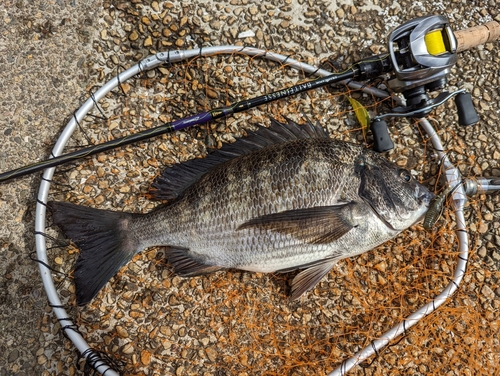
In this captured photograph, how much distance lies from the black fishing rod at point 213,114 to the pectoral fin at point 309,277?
1.15 meters

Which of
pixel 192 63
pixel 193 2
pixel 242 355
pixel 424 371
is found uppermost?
pixel 193 2

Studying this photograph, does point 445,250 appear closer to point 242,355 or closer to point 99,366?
point 242,355

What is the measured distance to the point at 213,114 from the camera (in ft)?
8.47

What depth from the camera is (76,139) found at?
278 cm

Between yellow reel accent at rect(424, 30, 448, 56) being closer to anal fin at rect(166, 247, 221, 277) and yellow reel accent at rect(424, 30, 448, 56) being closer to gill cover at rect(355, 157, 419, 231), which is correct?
gill cover at rect(355, 157, 419, 231)

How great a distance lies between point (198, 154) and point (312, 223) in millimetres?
994

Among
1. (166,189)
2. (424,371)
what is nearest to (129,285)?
(166,189)

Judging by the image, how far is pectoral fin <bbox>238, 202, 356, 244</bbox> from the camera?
2318 mm

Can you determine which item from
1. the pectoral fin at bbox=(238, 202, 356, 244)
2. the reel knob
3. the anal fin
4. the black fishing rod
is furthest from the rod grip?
the anal fin

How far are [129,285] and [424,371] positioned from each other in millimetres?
2122

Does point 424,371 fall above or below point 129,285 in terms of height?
below

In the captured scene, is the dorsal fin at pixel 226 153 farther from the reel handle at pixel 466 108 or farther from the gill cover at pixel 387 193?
the reel handle at pixel 466 108

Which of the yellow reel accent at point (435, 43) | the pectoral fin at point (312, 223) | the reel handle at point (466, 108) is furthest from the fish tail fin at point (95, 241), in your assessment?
the reel handle at point (466, 108)

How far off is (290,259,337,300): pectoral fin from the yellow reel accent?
1.45m
